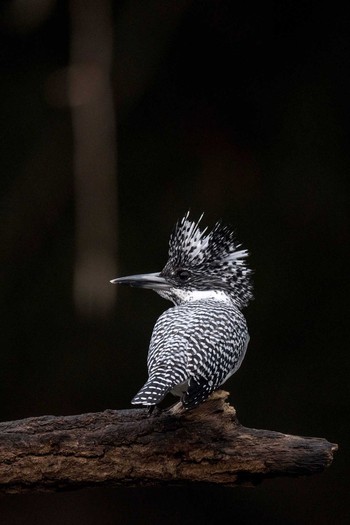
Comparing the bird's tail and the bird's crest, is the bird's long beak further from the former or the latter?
the bird's tail

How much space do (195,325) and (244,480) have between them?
1.63ft

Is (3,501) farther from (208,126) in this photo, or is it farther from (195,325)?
(195,325)

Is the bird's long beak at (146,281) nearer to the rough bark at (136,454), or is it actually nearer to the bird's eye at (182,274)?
the bird's eye at (182,274)

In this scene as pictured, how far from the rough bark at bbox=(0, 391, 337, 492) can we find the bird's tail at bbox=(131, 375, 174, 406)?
0.62 feet

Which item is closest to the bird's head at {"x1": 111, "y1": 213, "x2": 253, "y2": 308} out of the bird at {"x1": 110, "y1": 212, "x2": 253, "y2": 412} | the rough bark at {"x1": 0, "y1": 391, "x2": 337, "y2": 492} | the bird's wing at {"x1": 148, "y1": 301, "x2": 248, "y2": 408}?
the bird at {"x1": 110, "y1": 212, "x2": 253, "y2": 412}

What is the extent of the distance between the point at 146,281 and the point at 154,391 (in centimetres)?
94

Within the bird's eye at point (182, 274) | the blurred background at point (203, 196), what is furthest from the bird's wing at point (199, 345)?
the blurred background at point (203, 196)

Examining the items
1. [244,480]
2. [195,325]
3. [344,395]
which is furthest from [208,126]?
[244,480]

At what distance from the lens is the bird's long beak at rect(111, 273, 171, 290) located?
3840 millimetres

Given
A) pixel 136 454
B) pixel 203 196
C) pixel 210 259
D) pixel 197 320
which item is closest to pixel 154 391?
pixel 136 454

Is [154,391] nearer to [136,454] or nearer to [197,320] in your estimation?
[136,454]

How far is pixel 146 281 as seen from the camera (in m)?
3.88

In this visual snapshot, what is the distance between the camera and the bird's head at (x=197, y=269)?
391 centimetres

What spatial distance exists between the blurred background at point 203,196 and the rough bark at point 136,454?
287cm
